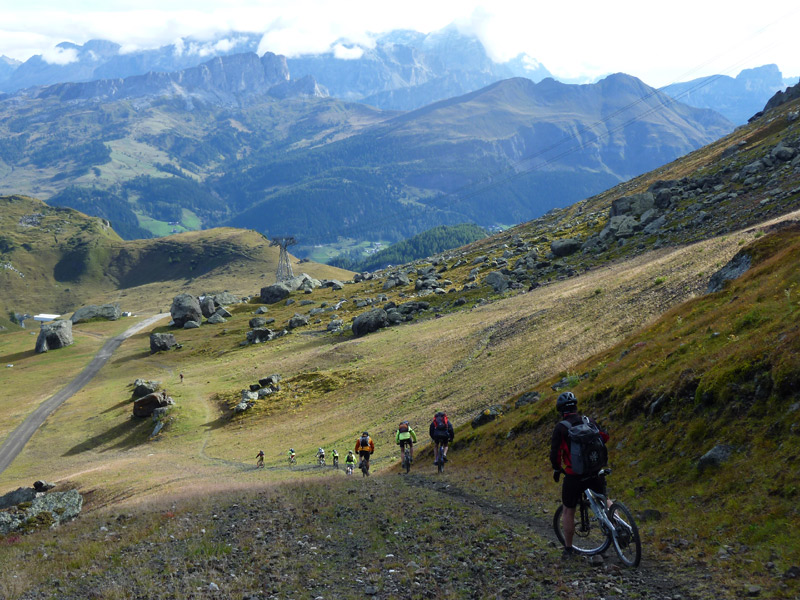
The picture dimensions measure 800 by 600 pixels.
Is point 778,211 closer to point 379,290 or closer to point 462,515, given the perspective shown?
point 462,515

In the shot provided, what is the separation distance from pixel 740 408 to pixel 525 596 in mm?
9118

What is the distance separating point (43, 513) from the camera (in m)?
35.9

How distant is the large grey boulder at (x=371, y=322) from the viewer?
10525 cm

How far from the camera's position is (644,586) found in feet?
37.9

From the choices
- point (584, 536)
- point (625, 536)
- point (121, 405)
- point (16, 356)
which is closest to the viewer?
point (625, 536)

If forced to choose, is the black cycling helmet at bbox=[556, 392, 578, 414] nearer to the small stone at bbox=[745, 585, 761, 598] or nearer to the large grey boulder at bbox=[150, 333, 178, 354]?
the small stone at bbox=[745, 585, 761, 598]

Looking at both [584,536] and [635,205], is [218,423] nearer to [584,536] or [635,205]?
[584,536]

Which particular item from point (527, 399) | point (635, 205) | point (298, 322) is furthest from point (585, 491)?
point (298, 322)

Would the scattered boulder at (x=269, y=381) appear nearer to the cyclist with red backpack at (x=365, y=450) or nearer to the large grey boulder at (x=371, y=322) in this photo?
the large grey boulder at (x=371, y=322)

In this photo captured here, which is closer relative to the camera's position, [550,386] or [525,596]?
[525,596]

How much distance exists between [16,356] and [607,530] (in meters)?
186

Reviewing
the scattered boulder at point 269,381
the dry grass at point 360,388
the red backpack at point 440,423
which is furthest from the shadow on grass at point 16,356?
the red backpack at point 440,423

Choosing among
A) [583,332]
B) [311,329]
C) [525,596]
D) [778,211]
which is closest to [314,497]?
[525,596]

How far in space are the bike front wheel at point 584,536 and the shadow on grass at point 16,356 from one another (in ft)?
576
